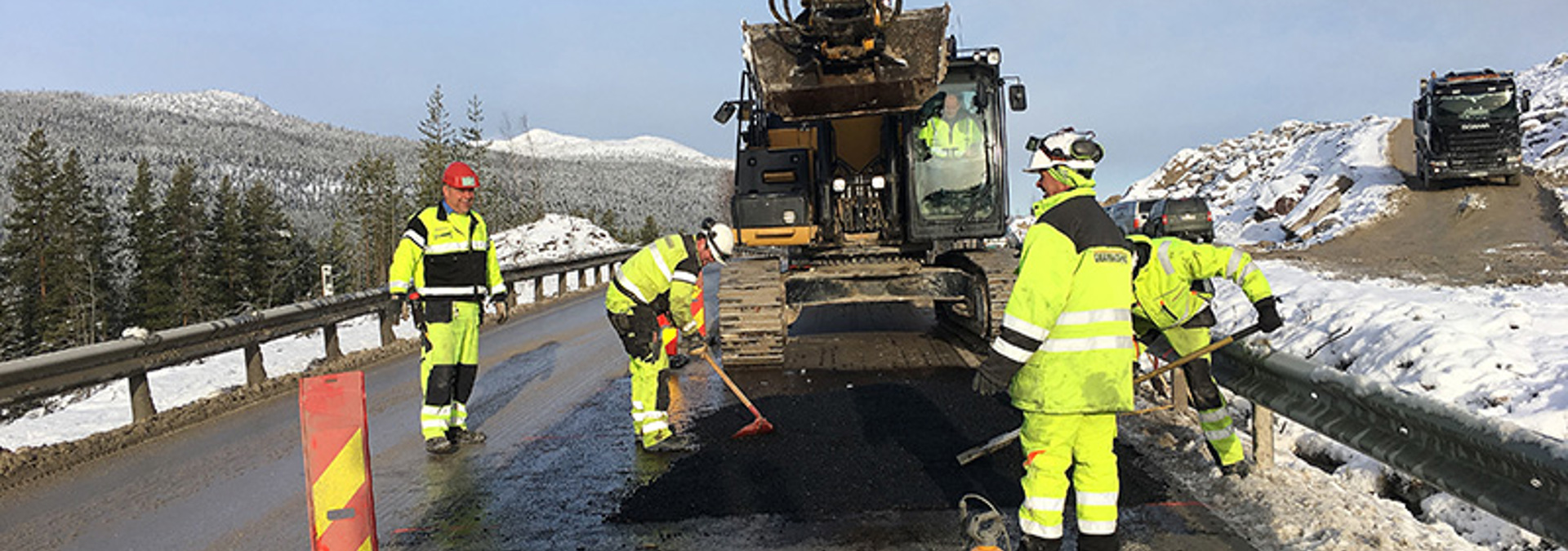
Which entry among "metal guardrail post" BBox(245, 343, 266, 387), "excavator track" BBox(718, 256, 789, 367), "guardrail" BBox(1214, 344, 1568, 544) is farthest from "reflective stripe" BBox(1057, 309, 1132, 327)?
"metal guardrail post" BBox(245, 343, 266, 387)

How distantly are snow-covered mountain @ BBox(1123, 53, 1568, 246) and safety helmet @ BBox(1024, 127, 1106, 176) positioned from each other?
27566 mm

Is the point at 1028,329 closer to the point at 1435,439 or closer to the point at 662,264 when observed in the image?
the point at 1435,439

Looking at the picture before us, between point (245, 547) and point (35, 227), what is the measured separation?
2453 inches

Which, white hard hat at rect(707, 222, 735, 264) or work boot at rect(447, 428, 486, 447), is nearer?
white hard hat at rect(707, 222, 735, 264)

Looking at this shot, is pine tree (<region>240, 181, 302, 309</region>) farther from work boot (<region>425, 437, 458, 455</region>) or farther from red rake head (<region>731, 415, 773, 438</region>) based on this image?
red rake head (<region>731, 415, 773, 438</region>)

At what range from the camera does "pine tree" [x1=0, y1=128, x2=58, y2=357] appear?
4988 centimetres

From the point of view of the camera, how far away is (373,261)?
66500 mm

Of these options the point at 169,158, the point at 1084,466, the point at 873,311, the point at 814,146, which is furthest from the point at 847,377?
the point at 169,158

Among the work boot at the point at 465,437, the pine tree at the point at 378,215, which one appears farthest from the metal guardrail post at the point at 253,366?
the pine tree at the point at 378,215

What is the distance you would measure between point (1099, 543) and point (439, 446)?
4439 millimetres

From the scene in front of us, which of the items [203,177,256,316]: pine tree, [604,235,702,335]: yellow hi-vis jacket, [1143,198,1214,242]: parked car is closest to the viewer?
[604,235,702,335]: yellow hi-vis jacket

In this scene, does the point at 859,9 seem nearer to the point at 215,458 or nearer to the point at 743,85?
the point at 743,85

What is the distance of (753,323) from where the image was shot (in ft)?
29.8

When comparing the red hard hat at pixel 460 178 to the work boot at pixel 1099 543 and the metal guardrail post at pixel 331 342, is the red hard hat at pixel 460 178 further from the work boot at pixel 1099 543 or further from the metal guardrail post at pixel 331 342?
the metal guardrail post at pixel 331 342
